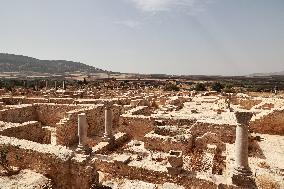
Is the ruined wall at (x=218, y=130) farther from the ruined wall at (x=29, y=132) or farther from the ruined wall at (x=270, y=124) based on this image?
the ruined wall at (x=29, y=132)

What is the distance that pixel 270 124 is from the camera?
675 inches

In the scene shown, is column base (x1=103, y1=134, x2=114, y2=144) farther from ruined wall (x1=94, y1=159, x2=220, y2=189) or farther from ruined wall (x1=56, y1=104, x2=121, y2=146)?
ruined wall (x1=94, y1=159, x2=220, y2=189)

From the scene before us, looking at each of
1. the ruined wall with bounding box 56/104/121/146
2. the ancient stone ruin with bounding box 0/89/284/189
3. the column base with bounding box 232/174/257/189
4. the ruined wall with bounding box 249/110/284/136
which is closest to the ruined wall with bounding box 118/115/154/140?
the ancient stone ruin with bounding box 0/89/284/189

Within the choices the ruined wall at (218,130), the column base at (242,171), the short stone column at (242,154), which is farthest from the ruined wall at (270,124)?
the column base at (242,171)

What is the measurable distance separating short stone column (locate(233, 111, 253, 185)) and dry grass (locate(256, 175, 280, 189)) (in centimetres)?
49

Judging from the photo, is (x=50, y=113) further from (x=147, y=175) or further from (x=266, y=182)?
(x=266, y=182)

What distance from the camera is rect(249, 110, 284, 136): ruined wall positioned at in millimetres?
17094

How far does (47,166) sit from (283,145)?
1147cm

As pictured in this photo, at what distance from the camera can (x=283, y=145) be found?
1453cm

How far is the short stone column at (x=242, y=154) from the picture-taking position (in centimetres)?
962

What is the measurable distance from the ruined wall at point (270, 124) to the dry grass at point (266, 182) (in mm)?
7385

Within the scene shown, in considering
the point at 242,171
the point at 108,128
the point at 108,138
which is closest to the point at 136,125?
the point at 108,128

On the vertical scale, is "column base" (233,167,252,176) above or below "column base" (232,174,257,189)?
above

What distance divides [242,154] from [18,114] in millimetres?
14801
